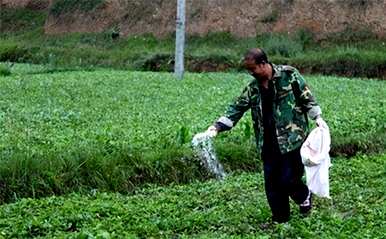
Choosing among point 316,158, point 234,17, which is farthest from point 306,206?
point 234,17

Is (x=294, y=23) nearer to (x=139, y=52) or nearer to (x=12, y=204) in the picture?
(x=139, y=52)

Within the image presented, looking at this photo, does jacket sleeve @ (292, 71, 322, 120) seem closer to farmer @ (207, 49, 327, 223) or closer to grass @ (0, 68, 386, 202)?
farmer @ (207, 49, 327, 223)

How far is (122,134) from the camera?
35.2 ft

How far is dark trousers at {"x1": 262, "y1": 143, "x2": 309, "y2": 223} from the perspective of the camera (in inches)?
273

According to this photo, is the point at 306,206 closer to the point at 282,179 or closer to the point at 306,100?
the point at 282,179

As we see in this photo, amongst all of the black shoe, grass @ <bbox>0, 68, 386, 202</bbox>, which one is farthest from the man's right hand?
grass @ <bbox>0, 68, 386, 202</bbox>

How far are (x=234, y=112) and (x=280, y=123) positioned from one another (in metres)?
0.45

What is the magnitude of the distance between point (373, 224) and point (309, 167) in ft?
2.28

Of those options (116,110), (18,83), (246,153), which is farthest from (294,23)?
(246,153)

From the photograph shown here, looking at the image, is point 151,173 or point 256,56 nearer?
point 256,56

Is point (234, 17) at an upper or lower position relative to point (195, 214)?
lower

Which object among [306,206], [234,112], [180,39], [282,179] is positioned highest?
[234,112]

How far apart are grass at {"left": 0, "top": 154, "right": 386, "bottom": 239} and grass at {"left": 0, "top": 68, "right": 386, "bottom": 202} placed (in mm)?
542

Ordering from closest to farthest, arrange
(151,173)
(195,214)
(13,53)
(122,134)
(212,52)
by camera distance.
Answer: (195,214) → (151,173) → (122,134) → (212,52) → (13,53)
